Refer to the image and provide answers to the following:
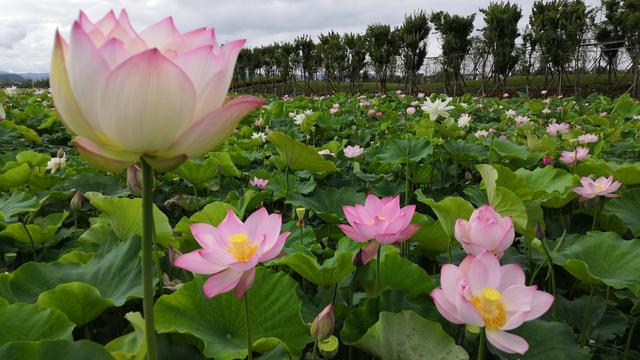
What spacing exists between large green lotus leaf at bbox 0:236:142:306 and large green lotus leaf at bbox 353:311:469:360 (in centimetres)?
38

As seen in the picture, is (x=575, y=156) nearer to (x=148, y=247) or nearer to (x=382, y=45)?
(x=148, y=247)

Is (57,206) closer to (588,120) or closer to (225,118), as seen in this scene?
(225,118)

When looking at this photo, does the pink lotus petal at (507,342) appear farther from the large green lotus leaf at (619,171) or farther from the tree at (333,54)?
the tree at (333,54)

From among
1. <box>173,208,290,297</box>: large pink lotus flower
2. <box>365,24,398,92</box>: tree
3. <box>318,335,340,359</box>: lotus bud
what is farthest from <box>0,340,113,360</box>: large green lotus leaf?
<box>365,24,398,92</box>: tree

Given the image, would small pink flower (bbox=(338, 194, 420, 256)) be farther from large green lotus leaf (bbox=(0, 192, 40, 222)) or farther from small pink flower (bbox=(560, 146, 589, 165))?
small pink flower (bbox=(560, 146, 589, 165))

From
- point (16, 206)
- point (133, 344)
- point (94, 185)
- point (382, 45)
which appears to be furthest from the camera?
point (382, 45)

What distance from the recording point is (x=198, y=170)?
5.27 feet

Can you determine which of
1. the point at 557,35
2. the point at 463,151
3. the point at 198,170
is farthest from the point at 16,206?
the point at 557,35

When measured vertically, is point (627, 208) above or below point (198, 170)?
below

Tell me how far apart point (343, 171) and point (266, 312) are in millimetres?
1562

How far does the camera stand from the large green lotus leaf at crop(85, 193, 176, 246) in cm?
99

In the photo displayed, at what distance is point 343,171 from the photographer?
2281mm

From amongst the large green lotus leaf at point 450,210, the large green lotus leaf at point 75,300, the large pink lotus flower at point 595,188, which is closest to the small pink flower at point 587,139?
the large pink lotus flower at point 595,188

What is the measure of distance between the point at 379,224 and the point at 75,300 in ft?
1.49
